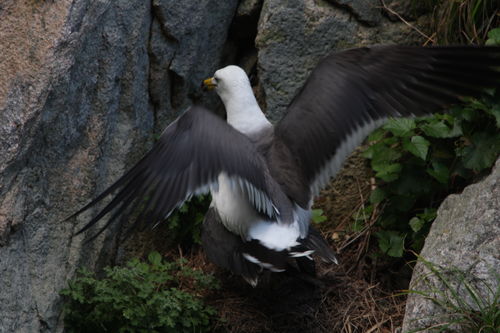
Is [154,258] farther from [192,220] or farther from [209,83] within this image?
[209,83]

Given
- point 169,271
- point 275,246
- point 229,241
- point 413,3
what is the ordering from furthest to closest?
point 413,3 → point 169,271 → point 229,241 → point 275,246

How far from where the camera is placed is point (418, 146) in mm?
3535

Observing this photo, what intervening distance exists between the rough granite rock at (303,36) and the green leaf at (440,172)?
907mm

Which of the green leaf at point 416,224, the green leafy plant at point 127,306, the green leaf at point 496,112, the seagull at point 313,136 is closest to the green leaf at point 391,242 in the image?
the green leaf at point 416,224

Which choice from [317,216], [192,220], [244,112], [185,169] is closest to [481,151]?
[317,216]

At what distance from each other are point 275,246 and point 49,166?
1.04 m

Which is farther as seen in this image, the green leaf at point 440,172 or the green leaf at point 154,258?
the green leaf at point 154,258

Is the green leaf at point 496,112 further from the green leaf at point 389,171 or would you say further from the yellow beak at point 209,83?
the yellow beak at point 209,83

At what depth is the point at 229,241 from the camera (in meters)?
3.50

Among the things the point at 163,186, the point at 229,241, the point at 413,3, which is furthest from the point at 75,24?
the point at 413,3

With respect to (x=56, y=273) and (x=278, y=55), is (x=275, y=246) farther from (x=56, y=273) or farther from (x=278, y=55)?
(x=278, y=55)

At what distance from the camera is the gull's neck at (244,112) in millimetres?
3840

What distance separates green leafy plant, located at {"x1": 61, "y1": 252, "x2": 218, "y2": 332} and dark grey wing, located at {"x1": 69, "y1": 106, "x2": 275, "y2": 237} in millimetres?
434

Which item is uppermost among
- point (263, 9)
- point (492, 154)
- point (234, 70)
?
point (263, 9)
